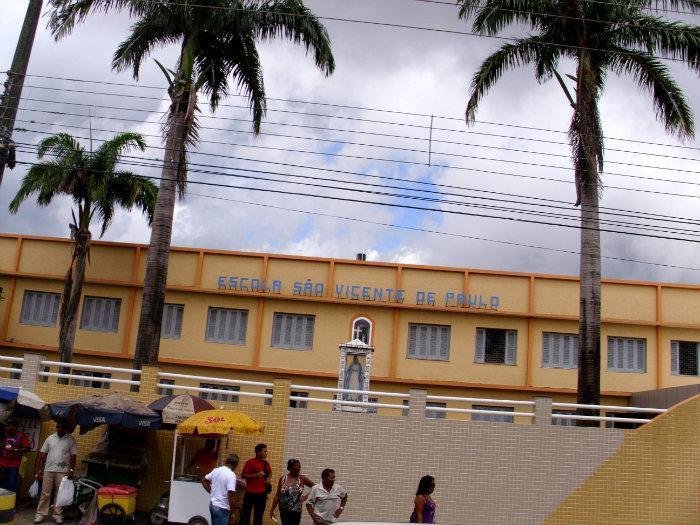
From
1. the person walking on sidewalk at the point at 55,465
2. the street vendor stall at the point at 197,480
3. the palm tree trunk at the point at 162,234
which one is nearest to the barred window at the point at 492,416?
the palm tree trunk at the point at 162,234

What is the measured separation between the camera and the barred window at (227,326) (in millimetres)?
25047

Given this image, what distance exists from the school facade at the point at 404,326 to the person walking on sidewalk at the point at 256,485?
12023mm

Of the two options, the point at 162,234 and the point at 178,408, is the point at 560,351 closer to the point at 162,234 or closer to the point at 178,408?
the point at 162,234

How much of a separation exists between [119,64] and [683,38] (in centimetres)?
1396

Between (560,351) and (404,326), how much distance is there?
4922mm

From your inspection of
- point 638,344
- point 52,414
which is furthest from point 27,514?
point 638,344

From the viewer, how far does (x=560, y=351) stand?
24.5m

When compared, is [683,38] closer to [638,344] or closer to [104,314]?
[638,344]

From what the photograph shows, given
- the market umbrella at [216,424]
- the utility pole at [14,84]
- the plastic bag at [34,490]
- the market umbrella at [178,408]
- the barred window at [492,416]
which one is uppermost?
the utility pole at [14,84]

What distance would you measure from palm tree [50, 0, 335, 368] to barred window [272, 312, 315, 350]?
6545 millimetres

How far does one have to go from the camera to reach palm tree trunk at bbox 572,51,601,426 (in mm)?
16234

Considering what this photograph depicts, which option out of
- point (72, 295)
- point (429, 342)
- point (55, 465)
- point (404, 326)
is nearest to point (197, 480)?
point (55, 465)

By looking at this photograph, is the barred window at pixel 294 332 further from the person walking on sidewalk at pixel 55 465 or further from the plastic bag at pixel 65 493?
the plastic bag at pixel 65 493

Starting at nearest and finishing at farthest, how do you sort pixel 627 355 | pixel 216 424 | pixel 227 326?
pixel 216 424 → pixel 627 355 → pixel 227 326
